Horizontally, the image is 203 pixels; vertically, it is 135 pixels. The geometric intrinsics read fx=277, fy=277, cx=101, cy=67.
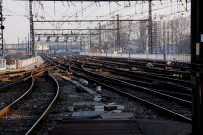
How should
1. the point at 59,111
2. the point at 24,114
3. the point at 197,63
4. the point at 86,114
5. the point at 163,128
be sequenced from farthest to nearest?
the point at 59,111 < the point at 24,114 < the point at 86,114 < the point at 163,128 < the point at 197,63

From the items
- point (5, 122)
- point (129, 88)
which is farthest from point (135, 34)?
point (5, 122)

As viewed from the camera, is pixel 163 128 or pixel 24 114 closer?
pixel 163 128

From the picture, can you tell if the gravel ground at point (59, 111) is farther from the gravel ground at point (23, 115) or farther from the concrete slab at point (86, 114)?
the gravel ground at point (23, 115)

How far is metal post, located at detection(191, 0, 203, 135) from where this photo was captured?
425 centimetres

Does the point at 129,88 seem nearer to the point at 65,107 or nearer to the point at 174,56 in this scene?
the point at 65,107

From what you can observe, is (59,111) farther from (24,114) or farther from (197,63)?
(197,63)

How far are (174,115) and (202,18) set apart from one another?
13.6 ft

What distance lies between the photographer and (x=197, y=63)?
4383 mm

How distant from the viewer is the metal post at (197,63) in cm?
425

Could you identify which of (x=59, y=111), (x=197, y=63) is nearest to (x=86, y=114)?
(x=59, y=111)

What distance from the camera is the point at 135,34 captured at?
391 ft

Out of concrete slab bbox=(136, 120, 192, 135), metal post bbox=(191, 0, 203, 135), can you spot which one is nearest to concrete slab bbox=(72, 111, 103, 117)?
concrete slab bbox=(136, 120, 192, 135)

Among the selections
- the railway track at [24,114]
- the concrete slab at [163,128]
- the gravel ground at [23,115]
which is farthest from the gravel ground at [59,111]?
the concrete slab at [163,128]

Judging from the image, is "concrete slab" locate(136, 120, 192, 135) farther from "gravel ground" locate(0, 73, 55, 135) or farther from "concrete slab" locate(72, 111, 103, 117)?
"gravel ground" locate(0, 73, 55, 135)
